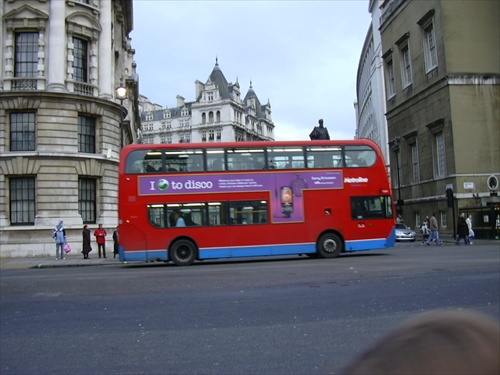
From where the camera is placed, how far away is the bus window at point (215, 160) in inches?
709

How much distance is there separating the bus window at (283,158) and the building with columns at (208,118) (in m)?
96.5

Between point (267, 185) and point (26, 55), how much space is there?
18.3m

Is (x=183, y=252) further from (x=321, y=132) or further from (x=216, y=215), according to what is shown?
(x=321, y=132)

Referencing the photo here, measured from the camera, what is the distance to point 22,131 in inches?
1078

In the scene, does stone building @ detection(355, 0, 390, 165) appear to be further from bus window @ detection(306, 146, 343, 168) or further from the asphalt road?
the asphalt road

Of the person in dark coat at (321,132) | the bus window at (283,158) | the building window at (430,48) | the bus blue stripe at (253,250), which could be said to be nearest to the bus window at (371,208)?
A: the bus blue stripe at (253,250)

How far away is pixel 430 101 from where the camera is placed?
1403 inches

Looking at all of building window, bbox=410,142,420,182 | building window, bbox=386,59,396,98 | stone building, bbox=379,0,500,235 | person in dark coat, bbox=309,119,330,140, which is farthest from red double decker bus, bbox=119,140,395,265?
building window, bbox=386,59,396,98

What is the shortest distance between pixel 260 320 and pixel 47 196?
22.6 metres

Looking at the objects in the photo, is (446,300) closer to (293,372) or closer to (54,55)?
(293,372)

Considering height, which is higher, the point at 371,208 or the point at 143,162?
the point at 143,162

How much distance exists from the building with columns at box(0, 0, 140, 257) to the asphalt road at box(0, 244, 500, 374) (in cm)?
1469

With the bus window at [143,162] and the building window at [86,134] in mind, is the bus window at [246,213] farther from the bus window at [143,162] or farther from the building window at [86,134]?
the building window at [86,134]

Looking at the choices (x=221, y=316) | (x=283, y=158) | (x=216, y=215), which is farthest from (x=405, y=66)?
(x=221, y=316)
